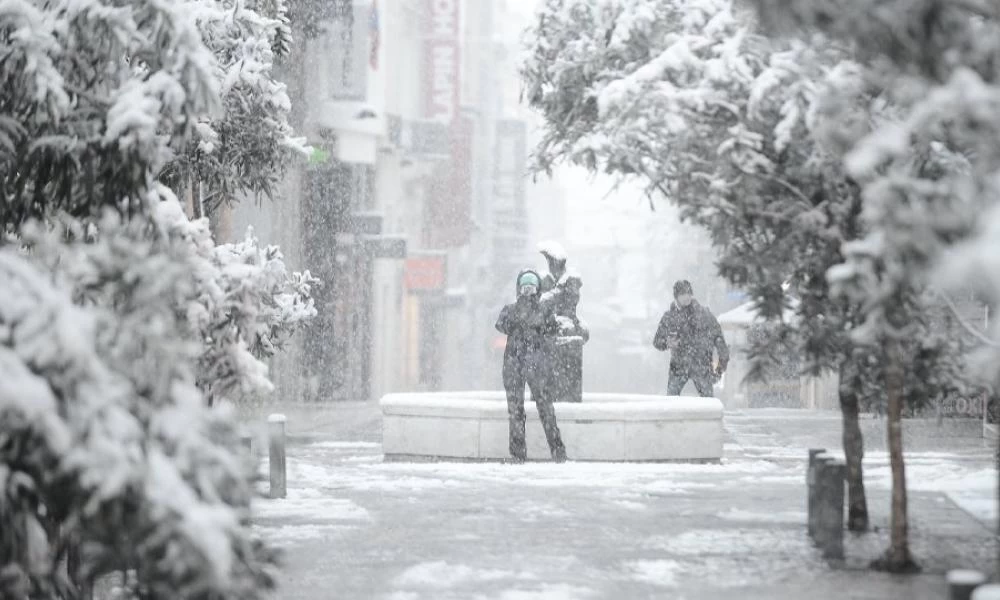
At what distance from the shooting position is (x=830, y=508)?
10.8m

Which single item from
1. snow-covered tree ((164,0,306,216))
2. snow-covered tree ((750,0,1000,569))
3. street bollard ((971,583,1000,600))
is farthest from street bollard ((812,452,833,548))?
snow-covered tree ((164,0,306,216))

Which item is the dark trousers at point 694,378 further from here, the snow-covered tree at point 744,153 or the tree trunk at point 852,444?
the snow-covered tree at point 744,153

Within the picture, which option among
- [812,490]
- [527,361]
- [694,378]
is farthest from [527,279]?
[812,490]

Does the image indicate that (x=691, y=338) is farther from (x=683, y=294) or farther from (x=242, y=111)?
(x=242, y=111)

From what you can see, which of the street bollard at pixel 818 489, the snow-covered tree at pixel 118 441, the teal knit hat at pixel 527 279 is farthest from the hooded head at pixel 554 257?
the snow-covered tree at pixel 118 441

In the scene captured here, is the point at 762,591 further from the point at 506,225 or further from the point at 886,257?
the point at 506,225

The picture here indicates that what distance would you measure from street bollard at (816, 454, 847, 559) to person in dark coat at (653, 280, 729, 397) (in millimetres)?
8481

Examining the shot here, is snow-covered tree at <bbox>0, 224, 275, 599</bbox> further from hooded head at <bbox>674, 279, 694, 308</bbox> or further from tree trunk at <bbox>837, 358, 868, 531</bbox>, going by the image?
hooded head at <bbox>674, 279, 694, 308</bbox>

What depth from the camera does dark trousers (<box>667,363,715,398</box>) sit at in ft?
65.5

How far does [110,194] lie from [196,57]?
2.48ft

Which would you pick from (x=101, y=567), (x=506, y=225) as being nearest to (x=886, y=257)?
(x=101, y=567)

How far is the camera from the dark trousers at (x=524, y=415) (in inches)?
675

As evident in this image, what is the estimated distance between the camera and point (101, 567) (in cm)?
604

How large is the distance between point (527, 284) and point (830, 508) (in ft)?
22.9
